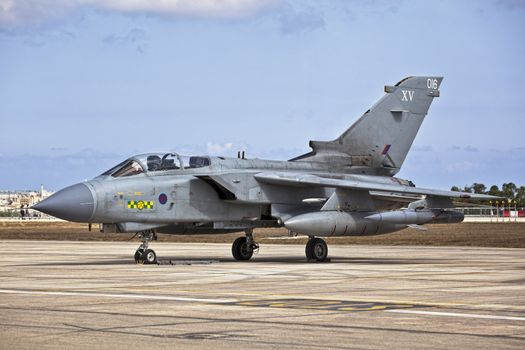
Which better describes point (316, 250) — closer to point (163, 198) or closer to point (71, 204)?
point (163, 198)

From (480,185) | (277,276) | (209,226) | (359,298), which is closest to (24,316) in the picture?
(359,298)

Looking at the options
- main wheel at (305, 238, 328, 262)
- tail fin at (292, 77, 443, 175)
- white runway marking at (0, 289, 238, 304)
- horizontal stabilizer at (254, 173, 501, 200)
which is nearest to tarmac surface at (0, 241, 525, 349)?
white runway marking at (0, 289, 238, 304)

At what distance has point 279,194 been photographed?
23.2 metres

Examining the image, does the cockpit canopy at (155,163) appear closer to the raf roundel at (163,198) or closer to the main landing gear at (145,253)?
the raf roundel at (163,198)

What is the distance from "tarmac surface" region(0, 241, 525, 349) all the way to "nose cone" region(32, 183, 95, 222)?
120cm

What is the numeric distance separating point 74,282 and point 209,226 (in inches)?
306

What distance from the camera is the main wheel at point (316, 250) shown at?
23078 mm

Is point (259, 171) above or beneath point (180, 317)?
above

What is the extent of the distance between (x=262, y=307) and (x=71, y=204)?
9.20m

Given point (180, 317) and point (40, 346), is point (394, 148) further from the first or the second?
point (40, 346)

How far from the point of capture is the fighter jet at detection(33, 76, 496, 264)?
20.9 metres

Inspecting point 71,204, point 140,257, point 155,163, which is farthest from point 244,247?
point 71,204

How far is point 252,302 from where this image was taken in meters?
12.2

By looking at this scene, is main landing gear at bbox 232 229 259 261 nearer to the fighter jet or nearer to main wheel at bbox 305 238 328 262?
the fighter jet
